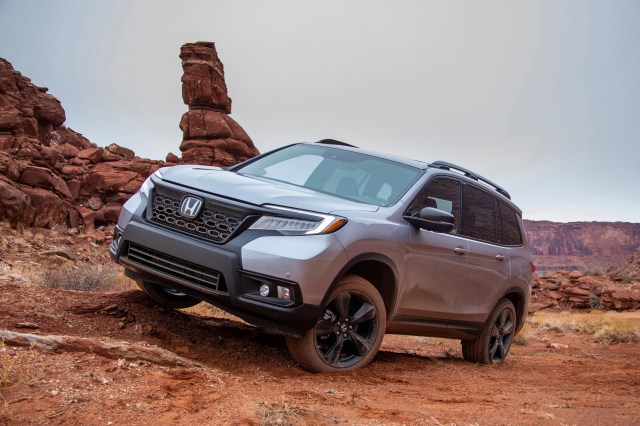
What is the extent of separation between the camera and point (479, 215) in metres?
7.18

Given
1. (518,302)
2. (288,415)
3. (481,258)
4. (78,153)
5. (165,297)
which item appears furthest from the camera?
(78,153)

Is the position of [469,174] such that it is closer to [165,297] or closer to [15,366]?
[165,297]

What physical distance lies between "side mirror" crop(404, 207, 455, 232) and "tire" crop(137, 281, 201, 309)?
88.6 inches

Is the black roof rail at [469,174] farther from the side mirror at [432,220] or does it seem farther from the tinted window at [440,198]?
the side mirror at [432,220]

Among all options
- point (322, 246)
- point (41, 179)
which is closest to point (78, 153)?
point (41, 179)

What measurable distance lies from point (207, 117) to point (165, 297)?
4147 centimetres

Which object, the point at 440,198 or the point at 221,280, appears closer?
the point at 221,280

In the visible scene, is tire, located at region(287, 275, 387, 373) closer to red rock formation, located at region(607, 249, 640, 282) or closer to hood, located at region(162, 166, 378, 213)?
hood, located at region(162, 166, 378, 213)

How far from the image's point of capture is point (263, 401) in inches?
143

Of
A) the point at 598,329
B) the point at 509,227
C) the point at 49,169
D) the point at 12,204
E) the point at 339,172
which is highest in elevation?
the point at 49,169

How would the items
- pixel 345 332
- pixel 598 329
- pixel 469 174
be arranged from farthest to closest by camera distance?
pixel 598 329 < pixel 469 174 < pixel 345 332

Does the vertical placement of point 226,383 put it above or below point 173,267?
below

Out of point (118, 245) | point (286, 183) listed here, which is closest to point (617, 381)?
point (286, 183)

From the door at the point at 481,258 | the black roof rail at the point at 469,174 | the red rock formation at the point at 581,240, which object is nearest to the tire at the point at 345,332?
the door at the point at 481,258
